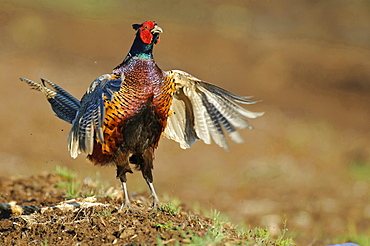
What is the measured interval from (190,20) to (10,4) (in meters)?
Answer: 7.11

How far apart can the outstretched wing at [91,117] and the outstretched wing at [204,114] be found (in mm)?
859

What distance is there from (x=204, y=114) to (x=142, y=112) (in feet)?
3.22

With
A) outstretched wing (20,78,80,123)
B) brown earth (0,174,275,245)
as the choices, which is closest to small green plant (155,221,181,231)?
brown earth (0,174,275,245)

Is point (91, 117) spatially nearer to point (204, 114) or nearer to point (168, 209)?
point (168, 209)

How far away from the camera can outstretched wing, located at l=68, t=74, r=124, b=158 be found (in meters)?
4.36

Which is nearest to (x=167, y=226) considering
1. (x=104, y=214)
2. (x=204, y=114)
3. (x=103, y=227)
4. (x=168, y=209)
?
(x=103, y=227)

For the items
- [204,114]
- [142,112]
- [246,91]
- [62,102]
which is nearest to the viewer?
[142,112]

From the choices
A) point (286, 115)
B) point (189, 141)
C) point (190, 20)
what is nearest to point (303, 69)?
point (286, 115)

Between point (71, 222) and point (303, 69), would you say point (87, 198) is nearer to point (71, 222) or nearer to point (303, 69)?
point (71, 222)

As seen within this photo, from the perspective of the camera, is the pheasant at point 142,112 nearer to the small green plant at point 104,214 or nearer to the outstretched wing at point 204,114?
the outstretched wing at point 204,114

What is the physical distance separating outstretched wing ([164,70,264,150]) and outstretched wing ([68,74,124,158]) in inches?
33.8

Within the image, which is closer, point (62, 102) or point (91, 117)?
point (91, 117)

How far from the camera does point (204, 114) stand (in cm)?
549

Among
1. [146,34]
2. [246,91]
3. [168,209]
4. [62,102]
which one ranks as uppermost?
[246,91]
